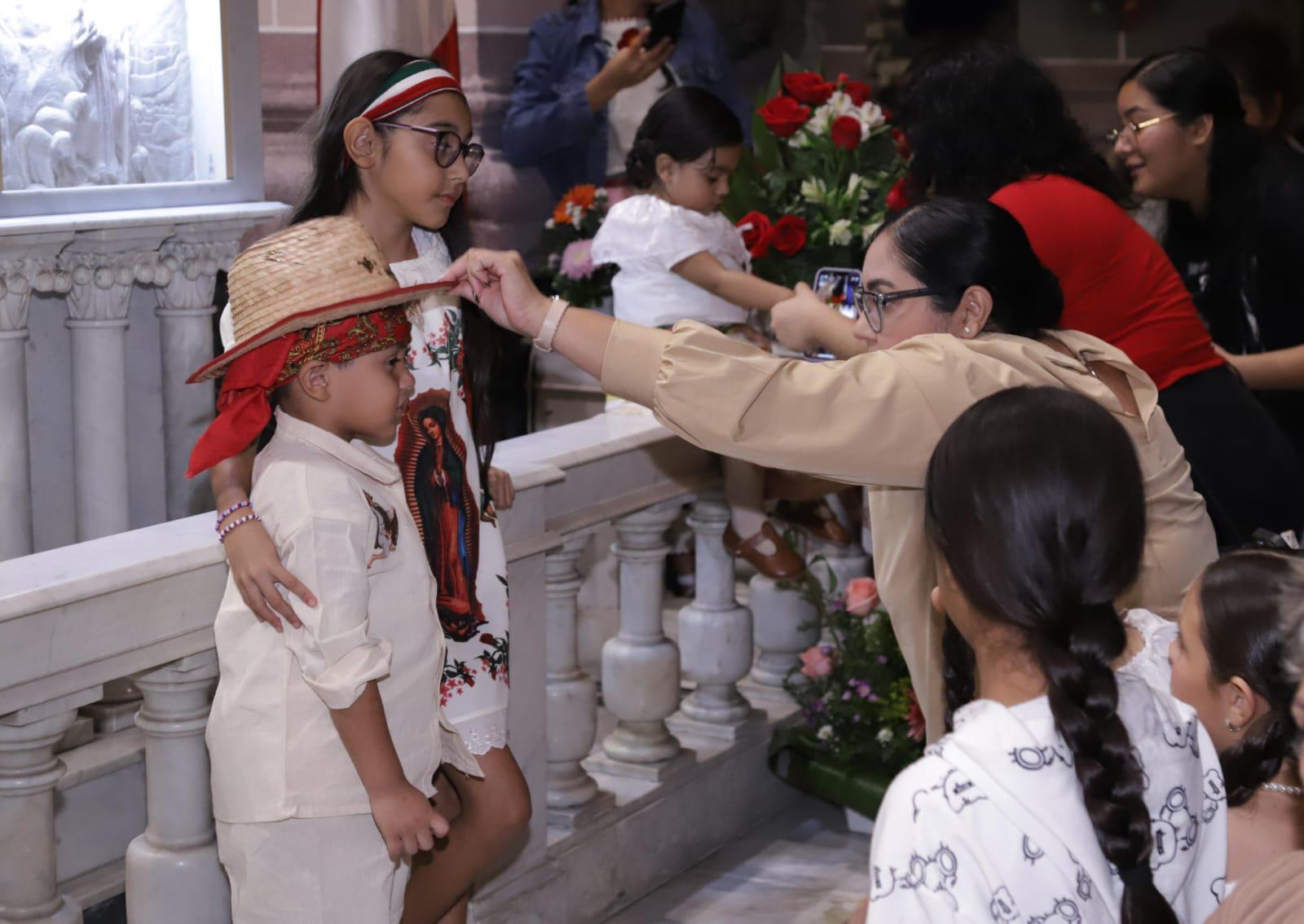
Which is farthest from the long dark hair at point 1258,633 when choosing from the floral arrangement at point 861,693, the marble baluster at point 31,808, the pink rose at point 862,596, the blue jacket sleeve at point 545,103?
the blue jacket sleeve at point 545,103

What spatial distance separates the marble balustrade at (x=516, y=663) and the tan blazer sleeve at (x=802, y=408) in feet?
2.24

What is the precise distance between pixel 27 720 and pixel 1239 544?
6.85ft

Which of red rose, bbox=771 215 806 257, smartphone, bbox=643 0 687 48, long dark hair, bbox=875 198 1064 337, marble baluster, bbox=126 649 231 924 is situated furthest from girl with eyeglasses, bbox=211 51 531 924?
smartphone, bbox=643 0 687 48

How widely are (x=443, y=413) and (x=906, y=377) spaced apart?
28.3 inches

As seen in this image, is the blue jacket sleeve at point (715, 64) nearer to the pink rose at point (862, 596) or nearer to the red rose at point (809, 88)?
the red rose at point (809, 88)

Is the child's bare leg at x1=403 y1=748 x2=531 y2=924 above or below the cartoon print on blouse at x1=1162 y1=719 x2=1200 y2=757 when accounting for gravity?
below

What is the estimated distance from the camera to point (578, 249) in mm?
4789

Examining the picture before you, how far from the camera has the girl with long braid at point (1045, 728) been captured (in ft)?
4.71

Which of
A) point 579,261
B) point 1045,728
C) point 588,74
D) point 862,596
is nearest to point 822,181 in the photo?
point 579,261

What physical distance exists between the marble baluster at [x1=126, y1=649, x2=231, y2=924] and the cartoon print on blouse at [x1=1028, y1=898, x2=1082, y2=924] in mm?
1245

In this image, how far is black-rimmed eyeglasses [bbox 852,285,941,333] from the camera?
2.27 m

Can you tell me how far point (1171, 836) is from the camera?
153cm

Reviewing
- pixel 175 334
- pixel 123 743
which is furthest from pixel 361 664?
pixel 175 334

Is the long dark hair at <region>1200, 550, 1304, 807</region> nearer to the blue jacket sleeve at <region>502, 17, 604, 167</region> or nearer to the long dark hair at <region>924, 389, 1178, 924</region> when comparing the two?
the long dark hair at <region>924, 389, 1178, 924</region>
